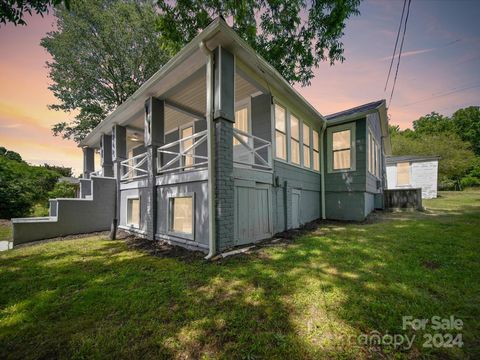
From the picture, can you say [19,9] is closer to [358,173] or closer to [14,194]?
[358,173]

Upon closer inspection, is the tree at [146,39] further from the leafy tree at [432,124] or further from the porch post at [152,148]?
the leafy tree at [432,124]

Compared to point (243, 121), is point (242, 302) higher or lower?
lower

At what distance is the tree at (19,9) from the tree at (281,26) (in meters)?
5.75

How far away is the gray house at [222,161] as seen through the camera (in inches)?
170

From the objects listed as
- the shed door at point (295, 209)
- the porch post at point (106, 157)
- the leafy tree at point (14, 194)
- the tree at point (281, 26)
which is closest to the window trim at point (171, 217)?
the shed door at point (295, 209)

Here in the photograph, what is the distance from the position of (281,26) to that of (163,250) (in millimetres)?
11189

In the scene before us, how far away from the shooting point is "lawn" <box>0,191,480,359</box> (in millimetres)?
1795

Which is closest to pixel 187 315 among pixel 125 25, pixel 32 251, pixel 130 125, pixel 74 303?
pixel 74 303

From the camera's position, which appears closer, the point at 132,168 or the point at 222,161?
the point at 222,161

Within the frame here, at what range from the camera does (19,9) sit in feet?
11.1

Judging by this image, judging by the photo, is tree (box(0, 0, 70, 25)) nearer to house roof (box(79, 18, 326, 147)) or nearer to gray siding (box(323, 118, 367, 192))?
house roof (box(79, 18, 326, 147))

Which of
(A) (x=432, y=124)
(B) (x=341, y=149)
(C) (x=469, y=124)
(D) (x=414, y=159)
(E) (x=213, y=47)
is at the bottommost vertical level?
(B) (x=341, y=149)

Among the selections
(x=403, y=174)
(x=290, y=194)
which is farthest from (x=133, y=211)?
(x=403, y=174)

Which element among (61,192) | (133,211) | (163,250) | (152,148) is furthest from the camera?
(61,192)
